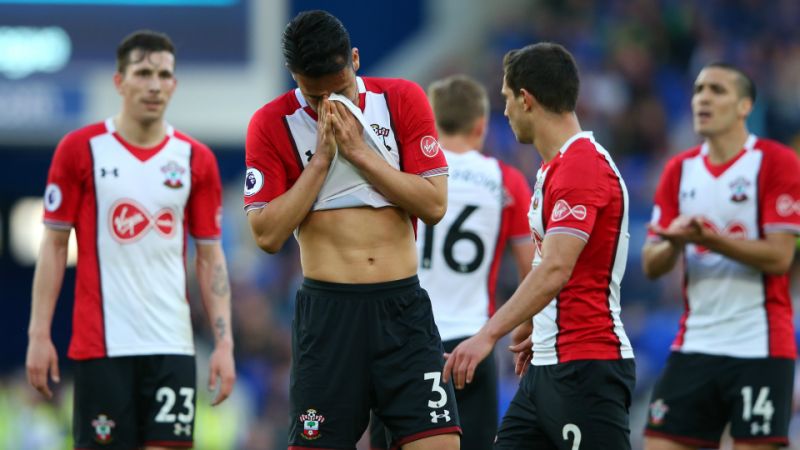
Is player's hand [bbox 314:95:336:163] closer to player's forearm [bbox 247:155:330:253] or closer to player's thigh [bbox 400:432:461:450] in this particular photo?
player's forearm [bbox 247:155:330:253]

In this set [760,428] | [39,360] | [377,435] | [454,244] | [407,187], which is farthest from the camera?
[760,428]

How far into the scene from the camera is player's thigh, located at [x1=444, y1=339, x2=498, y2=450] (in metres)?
6.87

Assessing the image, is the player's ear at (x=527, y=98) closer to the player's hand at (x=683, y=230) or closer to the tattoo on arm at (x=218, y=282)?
the player's hand at (x=683, y=230)

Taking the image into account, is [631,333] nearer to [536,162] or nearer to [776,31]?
[536,162]

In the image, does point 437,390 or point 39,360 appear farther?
point 39,360

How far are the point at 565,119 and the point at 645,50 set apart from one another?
11251 millimetres

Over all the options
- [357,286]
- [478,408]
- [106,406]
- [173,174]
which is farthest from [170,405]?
[357,286]

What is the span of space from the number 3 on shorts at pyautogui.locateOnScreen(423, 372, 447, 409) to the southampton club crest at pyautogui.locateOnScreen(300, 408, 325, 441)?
45cm

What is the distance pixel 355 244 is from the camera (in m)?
5.50

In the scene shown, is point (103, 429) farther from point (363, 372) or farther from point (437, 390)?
point (437, 390)

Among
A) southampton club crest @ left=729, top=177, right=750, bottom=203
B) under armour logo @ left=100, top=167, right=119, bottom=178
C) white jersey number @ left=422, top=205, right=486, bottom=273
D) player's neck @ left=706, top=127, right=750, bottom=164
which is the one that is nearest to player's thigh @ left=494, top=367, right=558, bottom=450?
white jersey number @ left=422, top=205, right=486, bottom=273

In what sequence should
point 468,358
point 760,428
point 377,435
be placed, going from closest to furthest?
point 468,358 < point 377,435 < point 760,428

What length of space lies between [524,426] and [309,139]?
4.90 feet

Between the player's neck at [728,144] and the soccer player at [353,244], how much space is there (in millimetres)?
2568
